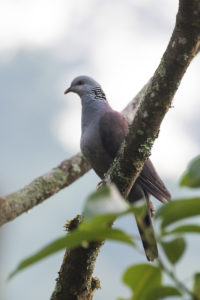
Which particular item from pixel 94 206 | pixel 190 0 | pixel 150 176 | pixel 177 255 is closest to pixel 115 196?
pixel 94 206

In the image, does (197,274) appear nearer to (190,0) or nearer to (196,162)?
(196,162)

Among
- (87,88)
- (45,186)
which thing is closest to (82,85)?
(87,88)

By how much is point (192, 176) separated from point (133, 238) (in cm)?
12

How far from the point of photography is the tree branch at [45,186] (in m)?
3.62

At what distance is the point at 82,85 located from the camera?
5.47 m

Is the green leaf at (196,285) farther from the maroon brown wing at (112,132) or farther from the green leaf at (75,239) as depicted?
the maroon brown wing at (112,132)

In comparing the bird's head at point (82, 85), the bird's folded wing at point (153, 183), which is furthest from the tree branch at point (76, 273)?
the bird's head at point (82, 85)

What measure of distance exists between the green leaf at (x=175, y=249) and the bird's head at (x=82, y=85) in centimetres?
467

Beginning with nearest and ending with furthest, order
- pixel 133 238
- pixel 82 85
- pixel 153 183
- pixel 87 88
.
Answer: pixel 133 238, pixel 153 183, pixel 87 88, pixel 82 85

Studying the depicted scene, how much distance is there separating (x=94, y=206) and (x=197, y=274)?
0.19 m

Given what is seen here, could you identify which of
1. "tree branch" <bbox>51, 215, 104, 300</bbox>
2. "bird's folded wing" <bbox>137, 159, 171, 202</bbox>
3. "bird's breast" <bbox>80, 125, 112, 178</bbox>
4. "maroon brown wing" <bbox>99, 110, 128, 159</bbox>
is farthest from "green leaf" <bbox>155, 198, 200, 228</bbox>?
"bird's breast" <bbox>80, 125, 112, 178</bbox>

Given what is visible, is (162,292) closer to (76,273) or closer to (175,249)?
(175,249)

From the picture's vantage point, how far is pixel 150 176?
3.87 metres

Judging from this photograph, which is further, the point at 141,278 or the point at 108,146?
the point at 108,146
